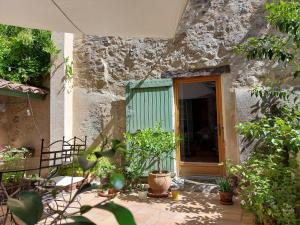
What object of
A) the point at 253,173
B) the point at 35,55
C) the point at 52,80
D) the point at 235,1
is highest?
the point at 235,1

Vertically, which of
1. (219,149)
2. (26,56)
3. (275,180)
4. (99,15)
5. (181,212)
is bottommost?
(181,212)

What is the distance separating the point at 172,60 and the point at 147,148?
6.23ft

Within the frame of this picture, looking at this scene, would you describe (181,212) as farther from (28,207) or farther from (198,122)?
(28,207)

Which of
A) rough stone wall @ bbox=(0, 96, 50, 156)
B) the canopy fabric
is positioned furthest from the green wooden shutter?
the canopy fabric

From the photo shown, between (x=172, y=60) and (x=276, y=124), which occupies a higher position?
(x=172, y=60)

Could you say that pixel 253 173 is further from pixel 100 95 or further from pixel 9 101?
pixel 9 101

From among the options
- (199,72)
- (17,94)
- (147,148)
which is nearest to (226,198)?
(147,148)

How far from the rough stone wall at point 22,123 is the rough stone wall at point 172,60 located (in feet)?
2.50

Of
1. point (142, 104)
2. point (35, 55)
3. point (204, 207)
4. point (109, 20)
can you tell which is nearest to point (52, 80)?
point (35, 55)

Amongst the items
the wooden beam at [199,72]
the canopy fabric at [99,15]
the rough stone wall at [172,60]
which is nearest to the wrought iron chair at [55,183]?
the rough stone wall at [172,60]

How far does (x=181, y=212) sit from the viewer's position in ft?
11.9

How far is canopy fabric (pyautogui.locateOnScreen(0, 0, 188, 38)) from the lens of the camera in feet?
7.32

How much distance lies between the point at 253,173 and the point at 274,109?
5.46 ft

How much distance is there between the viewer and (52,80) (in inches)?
224
